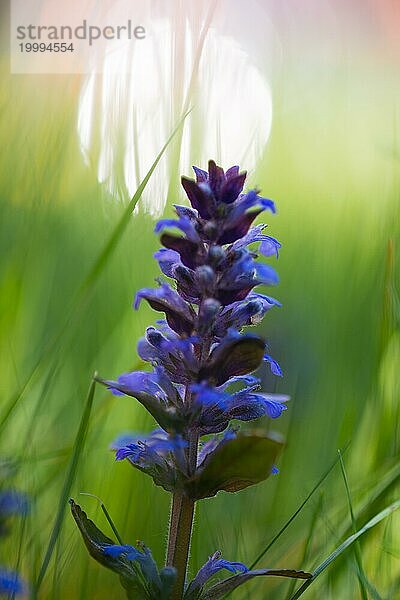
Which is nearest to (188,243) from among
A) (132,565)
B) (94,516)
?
(132,565)

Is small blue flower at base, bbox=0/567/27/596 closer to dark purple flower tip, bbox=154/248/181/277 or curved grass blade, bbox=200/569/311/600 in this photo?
curved grass blade, bbox=200/569/311/600

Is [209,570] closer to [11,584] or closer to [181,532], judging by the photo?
[181,532]

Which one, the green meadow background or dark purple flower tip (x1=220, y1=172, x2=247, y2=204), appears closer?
dark purple flower tip (x1=220, y1=172, x2=247, y2=204)

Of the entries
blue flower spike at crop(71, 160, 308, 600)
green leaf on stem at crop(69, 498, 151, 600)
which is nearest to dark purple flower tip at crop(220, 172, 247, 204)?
blue flower spike at crop(71, 160, 308, 600)

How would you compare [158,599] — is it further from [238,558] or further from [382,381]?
[382,381]

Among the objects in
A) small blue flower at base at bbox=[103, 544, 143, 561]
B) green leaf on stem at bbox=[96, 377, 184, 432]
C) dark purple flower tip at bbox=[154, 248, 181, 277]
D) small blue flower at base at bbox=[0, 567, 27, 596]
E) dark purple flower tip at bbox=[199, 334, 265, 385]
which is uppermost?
dark purple flower tip at bbox=[154, 248, 181, 277]

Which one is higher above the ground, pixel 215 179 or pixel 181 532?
pixel 215 179

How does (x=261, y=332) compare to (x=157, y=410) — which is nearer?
(x=157, y=410)

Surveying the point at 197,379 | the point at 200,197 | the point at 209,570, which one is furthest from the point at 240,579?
the point at 200,197
